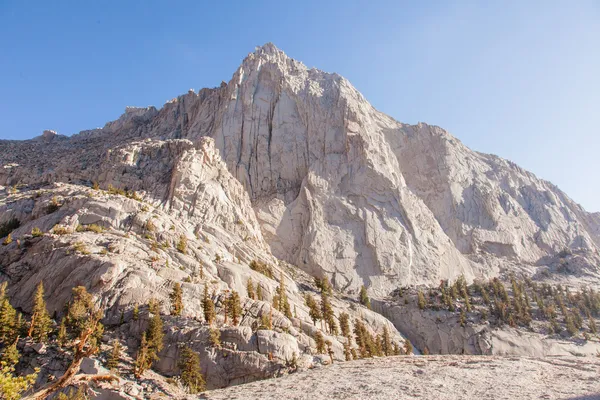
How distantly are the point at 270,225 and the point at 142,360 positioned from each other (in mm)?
64544

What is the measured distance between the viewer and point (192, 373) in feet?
119

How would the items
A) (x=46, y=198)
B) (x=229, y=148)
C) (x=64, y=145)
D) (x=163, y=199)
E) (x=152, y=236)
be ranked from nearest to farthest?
(x=152, y=236) → (x=46, y=198) → (x=163, y=199) → (x=229, y=148) → (x=64, y=145)

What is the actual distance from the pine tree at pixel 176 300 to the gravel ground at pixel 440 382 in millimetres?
15709

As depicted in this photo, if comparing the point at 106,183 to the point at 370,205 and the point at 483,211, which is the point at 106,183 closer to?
the point at 370,205

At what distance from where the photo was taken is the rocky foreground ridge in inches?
1790

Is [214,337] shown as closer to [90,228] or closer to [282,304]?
[282,304]

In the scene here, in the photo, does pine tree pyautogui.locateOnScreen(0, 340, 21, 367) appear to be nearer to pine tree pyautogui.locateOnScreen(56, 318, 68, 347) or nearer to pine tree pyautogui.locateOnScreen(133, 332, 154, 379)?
pine tree pyautogui.locateOnScreen(56, 318, 68, 347)

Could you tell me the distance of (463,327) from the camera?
7388cm

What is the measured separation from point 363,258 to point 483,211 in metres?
50.2

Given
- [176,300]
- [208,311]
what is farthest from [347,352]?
[176,300]

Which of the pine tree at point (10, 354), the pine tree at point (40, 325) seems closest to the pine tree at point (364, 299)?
the pine tree at point (40, 325)

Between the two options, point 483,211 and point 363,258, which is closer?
point 363,258

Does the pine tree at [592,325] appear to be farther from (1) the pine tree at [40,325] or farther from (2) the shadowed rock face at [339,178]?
(1) the pine tree at [40,325]

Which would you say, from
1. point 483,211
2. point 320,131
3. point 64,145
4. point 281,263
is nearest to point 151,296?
point 281,263
